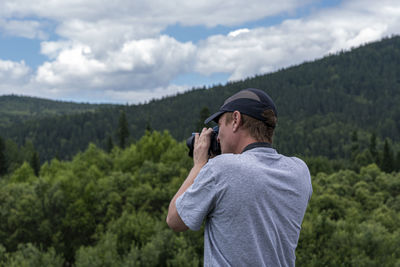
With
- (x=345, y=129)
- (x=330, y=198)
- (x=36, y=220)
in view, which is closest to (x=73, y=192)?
(x=36, y=220)

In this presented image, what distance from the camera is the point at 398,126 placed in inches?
7229

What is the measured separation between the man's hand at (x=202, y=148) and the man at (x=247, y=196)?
9cm

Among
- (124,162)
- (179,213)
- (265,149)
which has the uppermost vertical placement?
(265,149)

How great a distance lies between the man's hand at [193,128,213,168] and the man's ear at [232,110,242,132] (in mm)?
302

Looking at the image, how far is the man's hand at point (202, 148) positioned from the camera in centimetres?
301

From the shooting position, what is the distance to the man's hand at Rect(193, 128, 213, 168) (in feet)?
9.88

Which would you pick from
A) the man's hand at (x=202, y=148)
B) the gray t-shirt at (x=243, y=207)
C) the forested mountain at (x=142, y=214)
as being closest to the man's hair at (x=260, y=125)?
the gray t-shirt at (x=243, y=207)

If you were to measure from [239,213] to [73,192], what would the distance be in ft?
191

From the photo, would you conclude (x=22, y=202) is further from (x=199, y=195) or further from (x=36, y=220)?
(x=199, y=195)

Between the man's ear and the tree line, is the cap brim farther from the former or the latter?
the tree line

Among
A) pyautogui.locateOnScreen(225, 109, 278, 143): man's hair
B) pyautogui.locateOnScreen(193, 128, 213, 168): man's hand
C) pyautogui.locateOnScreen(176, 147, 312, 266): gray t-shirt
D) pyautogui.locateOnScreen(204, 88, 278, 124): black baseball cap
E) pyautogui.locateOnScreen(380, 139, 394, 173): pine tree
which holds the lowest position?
pyautogui.locateOnScreen(380, 139, 394, 173): pine tree

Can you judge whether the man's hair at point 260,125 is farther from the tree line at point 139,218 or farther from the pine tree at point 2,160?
the pine tree at point 2,160

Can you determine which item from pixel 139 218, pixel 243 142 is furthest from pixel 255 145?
pixel 139 218

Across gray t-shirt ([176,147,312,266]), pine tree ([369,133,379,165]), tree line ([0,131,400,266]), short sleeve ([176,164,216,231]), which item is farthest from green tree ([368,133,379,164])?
short sleeve ([176,164,216,231])
